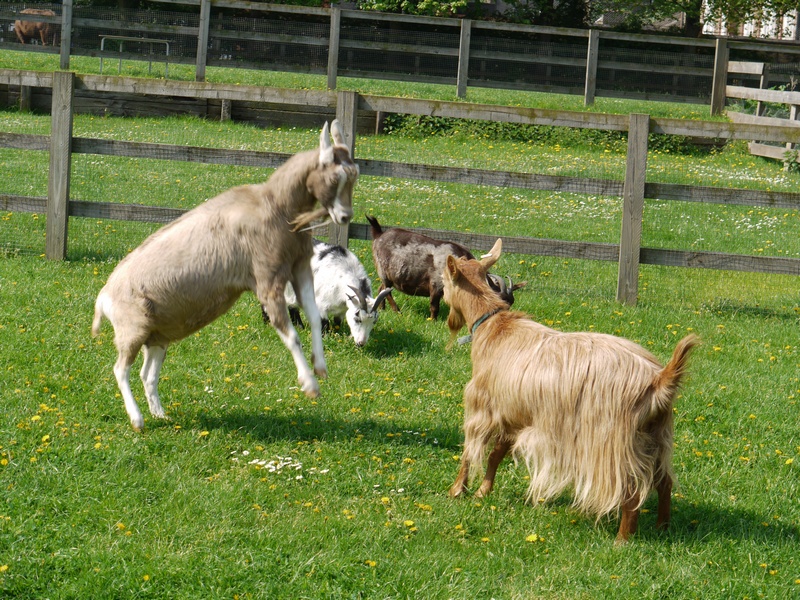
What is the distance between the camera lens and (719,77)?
70.8 ft

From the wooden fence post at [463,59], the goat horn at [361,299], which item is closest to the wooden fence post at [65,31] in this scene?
the wooden fence post at [463,59]

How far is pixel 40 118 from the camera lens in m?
17.5

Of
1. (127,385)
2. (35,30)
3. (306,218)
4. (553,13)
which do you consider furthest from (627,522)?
(553,13)

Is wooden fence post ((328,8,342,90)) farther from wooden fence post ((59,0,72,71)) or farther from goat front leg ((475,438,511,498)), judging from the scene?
goat front leg ((475,438,511,498))

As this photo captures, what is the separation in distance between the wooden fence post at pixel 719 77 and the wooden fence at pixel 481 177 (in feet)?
41.7

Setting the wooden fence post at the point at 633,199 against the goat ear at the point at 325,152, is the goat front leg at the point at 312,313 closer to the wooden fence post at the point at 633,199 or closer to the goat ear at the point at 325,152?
the goat ear at the point at 325,152

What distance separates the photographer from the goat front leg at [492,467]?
518 centimetres

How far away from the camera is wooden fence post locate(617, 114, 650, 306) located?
945 centimetres

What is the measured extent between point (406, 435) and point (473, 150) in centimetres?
1174

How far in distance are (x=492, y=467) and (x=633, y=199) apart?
4.99 metres

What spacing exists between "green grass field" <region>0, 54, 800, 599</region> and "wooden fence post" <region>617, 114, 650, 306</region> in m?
0.39

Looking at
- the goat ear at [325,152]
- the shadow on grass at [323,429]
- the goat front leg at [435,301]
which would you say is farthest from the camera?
the goat front leg at [435,301]

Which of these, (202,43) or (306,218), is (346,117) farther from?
(202,43)

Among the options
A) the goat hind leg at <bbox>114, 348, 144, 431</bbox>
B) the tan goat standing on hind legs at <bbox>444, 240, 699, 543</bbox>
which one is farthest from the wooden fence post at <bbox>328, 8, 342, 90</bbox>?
the tan goat standing on hind legs at <bbox>444, 240, 699, 543</bbox>
